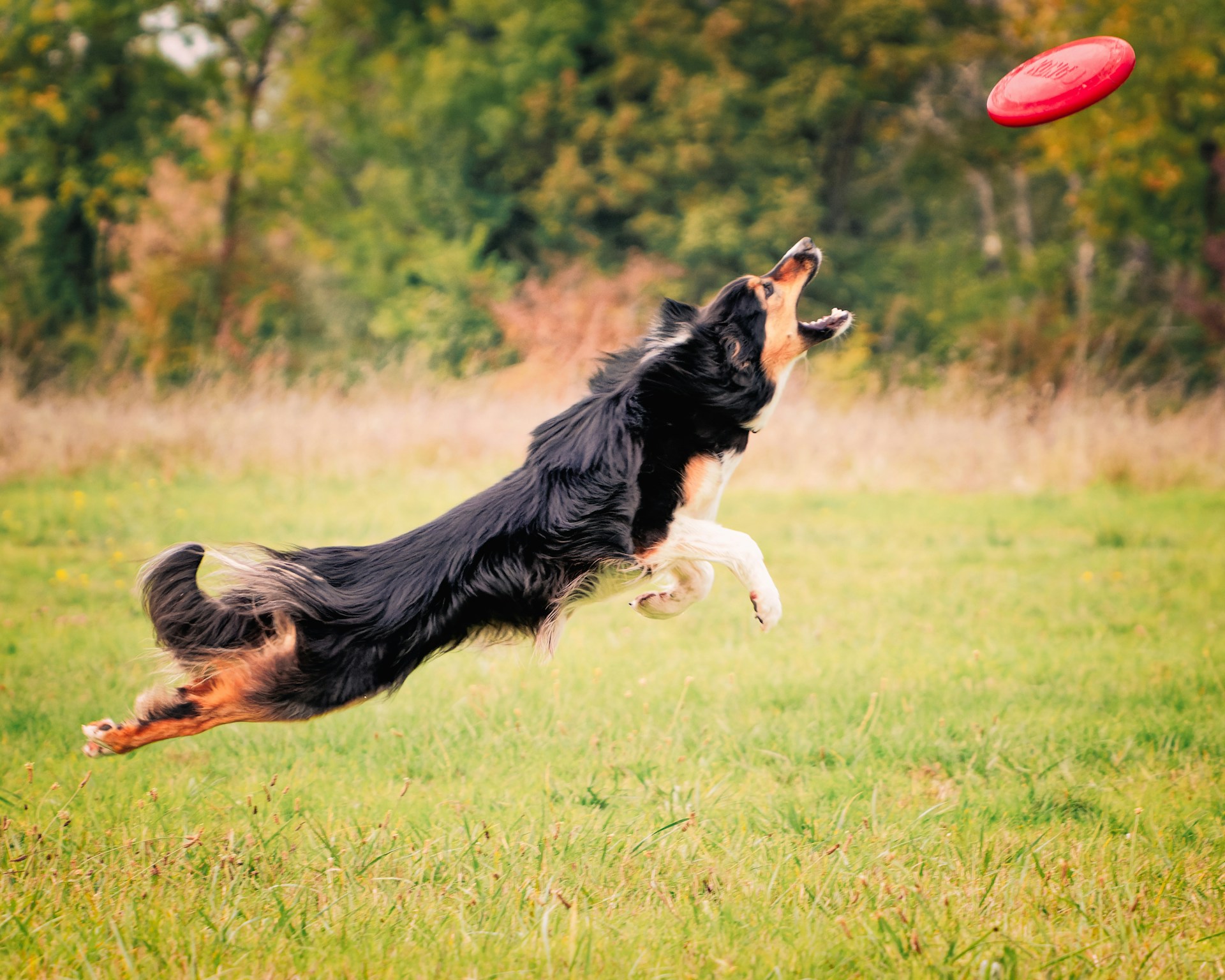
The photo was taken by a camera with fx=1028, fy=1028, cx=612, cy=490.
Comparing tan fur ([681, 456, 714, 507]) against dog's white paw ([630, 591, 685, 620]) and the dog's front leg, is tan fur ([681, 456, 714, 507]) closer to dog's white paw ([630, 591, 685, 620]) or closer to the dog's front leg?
the dog's front leg

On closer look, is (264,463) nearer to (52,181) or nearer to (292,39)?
(52,181)

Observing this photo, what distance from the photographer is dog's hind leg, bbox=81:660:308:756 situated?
10.3 ft

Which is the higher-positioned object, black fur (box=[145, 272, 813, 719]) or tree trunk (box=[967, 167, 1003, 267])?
black fur (box=[145, 272, 813, 719])

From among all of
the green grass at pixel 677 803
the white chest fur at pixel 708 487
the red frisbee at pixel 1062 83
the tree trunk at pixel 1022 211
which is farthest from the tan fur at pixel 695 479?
the tree trunk at pixel 1022 211

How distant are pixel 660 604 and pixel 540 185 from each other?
1882 cm


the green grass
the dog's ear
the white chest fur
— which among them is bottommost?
the green grass

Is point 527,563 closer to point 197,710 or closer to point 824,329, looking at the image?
point 197,710

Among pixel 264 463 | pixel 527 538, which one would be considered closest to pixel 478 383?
pixel 264 463

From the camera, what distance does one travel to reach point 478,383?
13914mm

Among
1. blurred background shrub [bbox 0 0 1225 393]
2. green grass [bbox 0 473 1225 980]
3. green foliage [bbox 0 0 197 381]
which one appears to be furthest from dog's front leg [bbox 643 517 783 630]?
→ green foliage [bbox 0 0 197 381]

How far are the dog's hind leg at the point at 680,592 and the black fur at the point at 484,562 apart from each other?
257 mm

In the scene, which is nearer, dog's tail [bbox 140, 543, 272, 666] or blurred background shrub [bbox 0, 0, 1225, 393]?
dog's tail [bbox 140, 543, 272, 666]

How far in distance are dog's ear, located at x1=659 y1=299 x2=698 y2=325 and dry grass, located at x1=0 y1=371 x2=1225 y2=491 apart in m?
7.83

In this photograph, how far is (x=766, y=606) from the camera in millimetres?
3400
